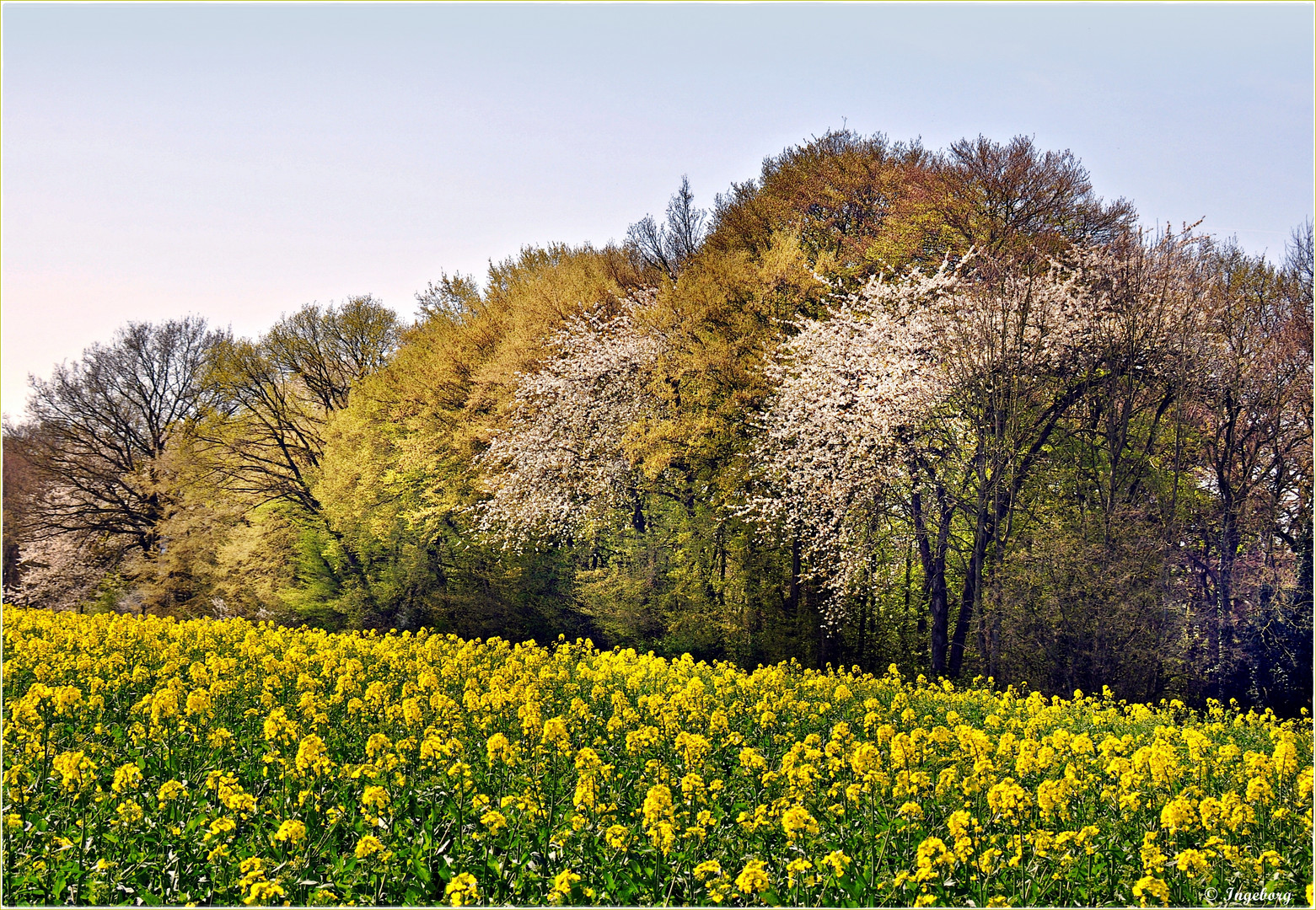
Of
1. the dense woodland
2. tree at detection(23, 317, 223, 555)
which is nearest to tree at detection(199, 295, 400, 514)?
the dense woodland

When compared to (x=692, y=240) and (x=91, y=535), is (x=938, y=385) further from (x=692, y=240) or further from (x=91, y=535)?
A: (x=91, y=535)

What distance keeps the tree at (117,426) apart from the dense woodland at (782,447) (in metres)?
0.08

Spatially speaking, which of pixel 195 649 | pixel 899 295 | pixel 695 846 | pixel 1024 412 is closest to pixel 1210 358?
pixel 1024 412

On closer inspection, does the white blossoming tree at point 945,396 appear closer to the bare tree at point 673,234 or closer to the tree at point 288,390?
the bare tree at point 673,234

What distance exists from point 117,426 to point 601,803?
2493cm

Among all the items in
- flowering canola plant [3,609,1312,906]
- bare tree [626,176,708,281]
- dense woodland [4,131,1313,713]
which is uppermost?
bare tree [626,176,708,281]

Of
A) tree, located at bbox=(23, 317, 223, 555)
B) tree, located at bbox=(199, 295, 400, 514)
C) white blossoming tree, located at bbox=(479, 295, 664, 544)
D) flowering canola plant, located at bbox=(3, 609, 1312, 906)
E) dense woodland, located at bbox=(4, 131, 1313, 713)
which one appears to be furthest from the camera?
tree, located at bbox=(23, 317, 223, 555)

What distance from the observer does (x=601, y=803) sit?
16.3 ft

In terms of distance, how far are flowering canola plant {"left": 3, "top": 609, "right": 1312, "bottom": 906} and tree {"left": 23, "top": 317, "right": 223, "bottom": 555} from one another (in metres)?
19.3

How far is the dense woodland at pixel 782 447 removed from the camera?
11.9 m

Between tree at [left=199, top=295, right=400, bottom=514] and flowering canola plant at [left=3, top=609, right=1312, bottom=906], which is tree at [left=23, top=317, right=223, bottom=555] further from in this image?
flowering canola plant at [left=3, top=609, right=1312, bottom=906]

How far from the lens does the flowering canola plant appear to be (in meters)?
4.31

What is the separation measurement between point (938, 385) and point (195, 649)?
9.62m

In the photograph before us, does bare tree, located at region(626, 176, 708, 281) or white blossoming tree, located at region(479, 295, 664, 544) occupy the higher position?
bare tree, located at region(626, 176, 708, 281)
